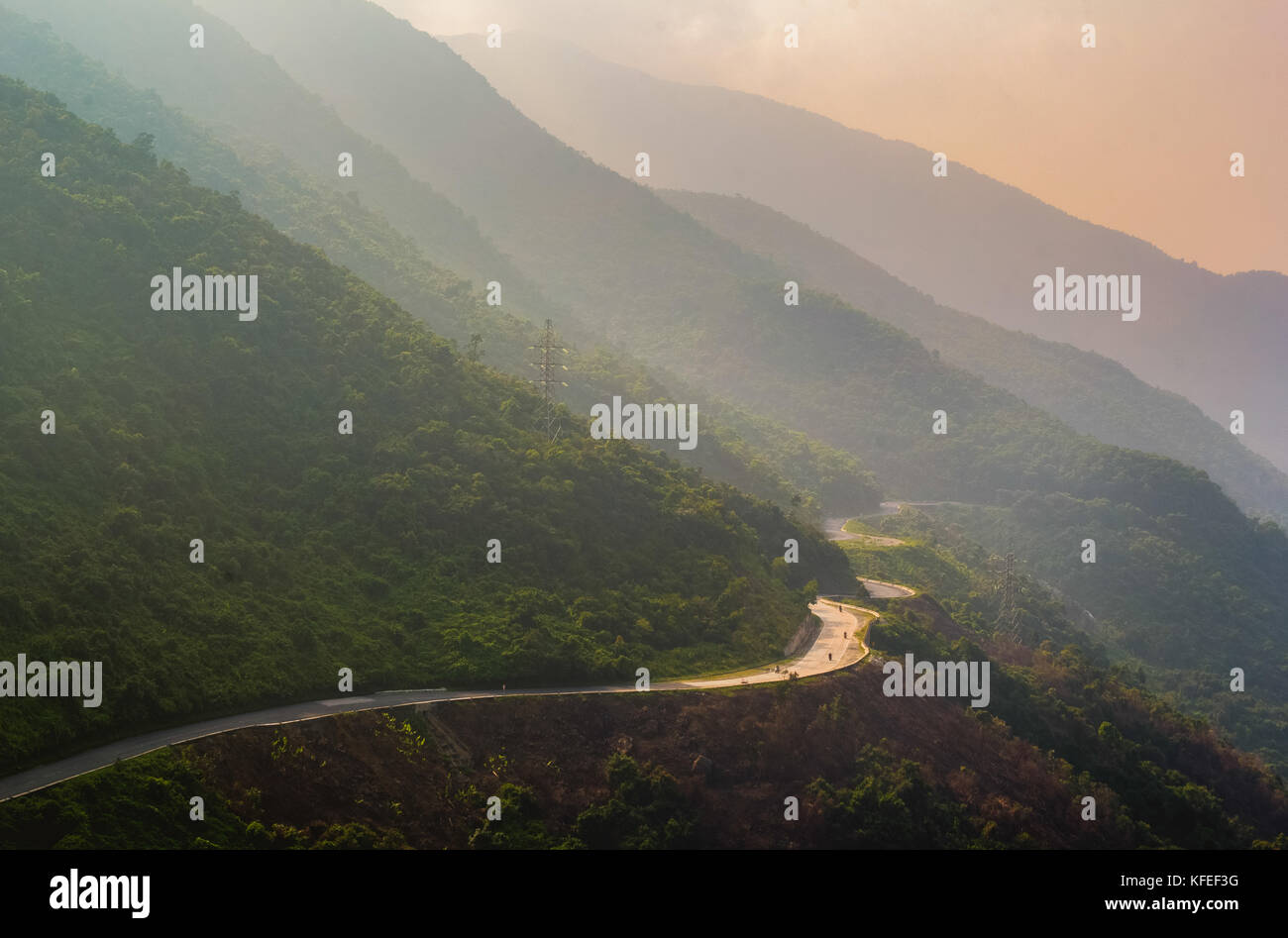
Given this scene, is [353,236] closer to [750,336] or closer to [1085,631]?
[1085,631]

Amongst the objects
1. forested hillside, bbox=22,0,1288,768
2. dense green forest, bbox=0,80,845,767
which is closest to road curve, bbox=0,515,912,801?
dense green forest, bbox=0,80,845,767

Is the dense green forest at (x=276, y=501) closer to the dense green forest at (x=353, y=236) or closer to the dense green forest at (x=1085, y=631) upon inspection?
the dense green forest at (x=1085, y=631)

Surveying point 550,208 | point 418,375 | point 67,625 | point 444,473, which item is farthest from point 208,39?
point 67,625

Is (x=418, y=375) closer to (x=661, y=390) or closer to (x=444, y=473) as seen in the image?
(x=444, y=473)

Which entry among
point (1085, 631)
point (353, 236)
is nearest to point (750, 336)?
point (1085, 631)

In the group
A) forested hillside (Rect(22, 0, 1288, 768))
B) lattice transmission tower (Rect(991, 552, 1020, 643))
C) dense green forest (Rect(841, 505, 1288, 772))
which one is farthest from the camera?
forested hillside (Rect(22, 0, 1288, 768))

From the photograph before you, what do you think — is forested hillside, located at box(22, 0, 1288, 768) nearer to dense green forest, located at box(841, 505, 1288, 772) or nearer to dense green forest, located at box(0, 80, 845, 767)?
dense green forest, located at box(841, 505, 1288, 772)
